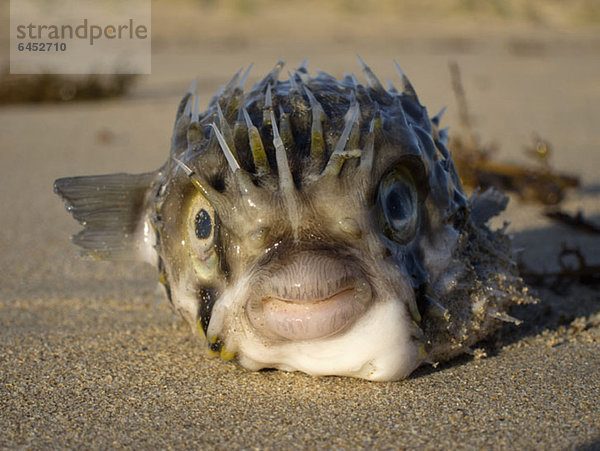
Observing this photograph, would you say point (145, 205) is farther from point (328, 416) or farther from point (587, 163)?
point (587, 163)

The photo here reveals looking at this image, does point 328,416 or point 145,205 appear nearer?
point 328,416

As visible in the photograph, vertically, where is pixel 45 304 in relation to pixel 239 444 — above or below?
below

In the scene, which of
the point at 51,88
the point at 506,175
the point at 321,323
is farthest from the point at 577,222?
the point at 51,88

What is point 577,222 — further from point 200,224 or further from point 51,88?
point 51,88

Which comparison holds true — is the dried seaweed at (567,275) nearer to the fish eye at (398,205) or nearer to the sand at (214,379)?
the sand at (214,379)

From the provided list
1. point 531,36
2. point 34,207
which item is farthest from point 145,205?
point 531,36

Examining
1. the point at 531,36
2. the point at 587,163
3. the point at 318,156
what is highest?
the point at 318,156

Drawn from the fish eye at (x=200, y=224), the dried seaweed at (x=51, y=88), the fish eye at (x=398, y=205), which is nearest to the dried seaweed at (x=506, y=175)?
the fish eye at (x=398, y=205)

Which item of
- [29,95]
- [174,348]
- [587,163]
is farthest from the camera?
[29,95]

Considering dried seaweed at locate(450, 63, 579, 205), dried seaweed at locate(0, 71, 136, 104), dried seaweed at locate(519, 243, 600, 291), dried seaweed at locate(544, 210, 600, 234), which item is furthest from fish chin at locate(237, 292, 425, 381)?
dried seaweed at locate(0, 71, 136, 104)
